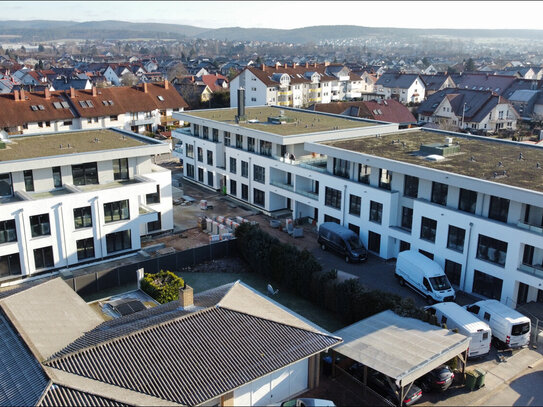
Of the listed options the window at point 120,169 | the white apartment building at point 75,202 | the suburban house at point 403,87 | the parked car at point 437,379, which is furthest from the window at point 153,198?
the suburban house at point 403,87

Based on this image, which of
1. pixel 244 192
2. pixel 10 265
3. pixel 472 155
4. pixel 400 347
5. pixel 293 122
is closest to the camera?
pixel 400 347

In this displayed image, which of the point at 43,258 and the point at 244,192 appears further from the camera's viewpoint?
the point at 244,192

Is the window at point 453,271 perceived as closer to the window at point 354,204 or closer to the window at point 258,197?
the window at point 354,204

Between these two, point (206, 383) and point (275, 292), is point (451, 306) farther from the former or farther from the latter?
point (206, 383)

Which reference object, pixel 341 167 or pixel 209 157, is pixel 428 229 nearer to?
pixel 341 167

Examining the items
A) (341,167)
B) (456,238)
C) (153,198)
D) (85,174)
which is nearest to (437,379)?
(456,238)

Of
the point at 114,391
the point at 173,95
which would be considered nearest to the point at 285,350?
the point at 114,391
